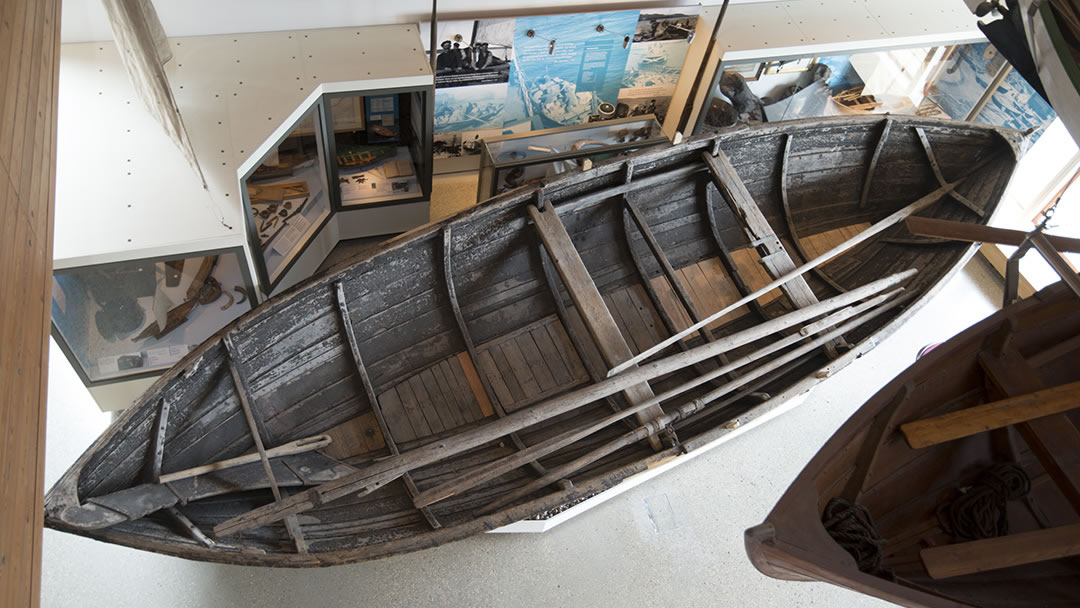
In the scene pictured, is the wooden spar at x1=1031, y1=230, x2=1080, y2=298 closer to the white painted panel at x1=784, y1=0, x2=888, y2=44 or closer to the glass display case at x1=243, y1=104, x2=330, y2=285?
the white painted panel at x1=784, y1=0, x2=888, y2=44

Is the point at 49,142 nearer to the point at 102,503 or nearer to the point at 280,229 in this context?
the point at 102,503


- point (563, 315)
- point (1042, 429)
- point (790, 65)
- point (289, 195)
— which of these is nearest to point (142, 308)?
point (289, 195)

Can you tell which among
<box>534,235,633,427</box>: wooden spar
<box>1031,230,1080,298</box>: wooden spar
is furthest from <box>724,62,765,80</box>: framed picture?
→ <box>1031,230,1080,298</box>: wooden spar

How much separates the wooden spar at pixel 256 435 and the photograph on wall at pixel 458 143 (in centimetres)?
266

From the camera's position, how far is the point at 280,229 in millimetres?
4863

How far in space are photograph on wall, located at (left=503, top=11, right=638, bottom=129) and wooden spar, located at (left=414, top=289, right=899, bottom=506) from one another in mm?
2550

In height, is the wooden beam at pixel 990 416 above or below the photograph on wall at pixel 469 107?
above

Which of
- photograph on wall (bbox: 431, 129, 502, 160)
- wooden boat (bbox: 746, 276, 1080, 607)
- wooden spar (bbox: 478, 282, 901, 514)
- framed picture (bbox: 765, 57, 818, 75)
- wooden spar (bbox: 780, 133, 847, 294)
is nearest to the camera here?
wooden boat (bbox: 746, 276, 1080, 607)

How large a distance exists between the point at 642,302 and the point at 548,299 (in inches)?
23.3

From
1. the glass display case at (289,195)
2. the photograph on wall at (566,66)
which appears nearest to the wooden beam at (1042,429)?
the photograph on wall at (566,66)

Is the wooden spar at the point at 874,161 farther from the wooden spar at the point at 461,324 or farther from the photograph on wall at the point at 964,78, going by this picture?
the wooden spar at the point at 461,324

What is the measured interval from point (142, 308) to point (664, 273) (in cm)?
302

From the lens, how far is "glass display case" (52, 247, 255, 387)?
3.88 m

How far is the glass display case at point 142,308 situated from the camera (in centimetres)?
388
